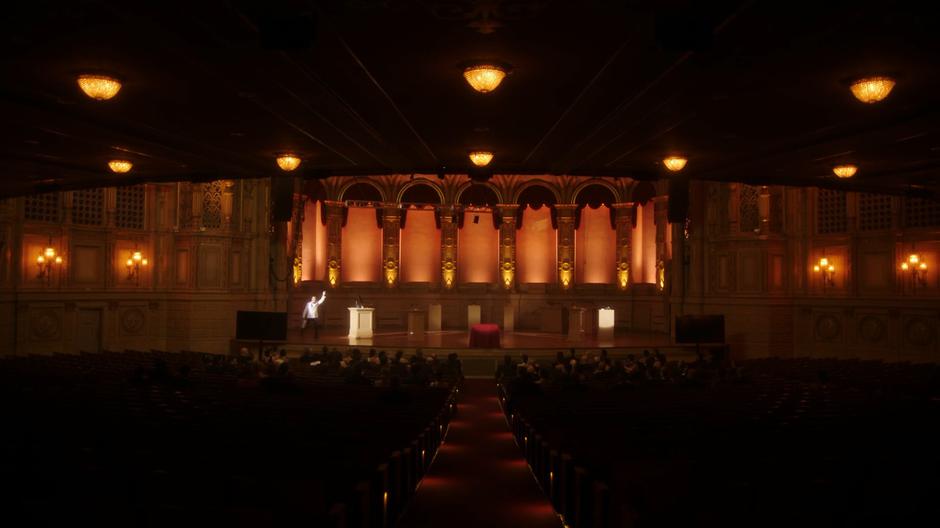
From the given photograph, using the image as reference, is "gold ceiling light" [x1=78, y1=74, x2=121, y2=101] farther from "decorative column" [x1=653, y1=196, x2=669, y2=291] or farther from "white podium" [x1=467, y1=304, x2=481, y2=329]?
"decorative column" [x1=653, y1=196, x2=669, y2=291]

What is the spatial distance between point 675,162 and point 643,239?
17334mm

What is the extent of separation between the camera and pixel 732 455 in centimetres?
592

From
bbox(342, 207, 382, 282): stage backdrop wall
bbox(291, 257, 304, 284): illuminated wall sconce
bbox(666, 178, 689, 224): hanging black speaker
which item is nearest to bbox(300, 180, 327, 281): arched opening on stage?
bbox(291, 257, 304, 284): illuminated wall sconce

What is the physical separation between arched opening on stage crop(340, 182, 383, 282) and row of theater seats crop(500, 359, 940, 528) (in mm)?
20267

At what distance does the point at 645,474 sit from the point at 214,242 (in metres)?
22.2

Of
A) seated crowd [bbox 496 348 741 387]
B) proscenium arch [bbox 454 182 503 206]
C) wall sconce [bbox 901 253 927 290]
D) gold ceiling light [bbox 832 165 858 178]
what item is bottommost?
seated crowd [bbox 496 348 741 387]

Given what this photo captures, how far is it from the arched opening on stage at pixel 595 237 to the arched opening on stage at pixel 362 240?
8.83 meters

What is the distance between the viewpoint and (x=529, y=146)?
44.5 ft

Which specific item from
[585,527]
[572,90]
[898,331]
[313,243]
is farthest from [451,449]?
[313,243]

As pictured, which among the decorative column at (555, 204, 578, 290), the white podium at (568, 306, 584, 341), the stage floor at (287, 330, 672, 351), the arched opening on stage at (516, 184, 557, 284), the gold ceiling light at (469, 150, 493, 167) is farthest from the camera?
the arched opening on stage at (516, 184, 557, 284)

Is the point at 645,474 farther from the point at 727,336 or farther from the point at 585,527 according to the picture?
the point at 727,336

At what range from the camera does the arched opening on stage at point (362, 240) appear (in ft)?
101

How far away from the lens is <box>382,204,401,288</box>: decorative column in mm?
30578

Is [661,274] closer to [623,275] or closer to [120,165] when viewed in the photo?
[623,275]
